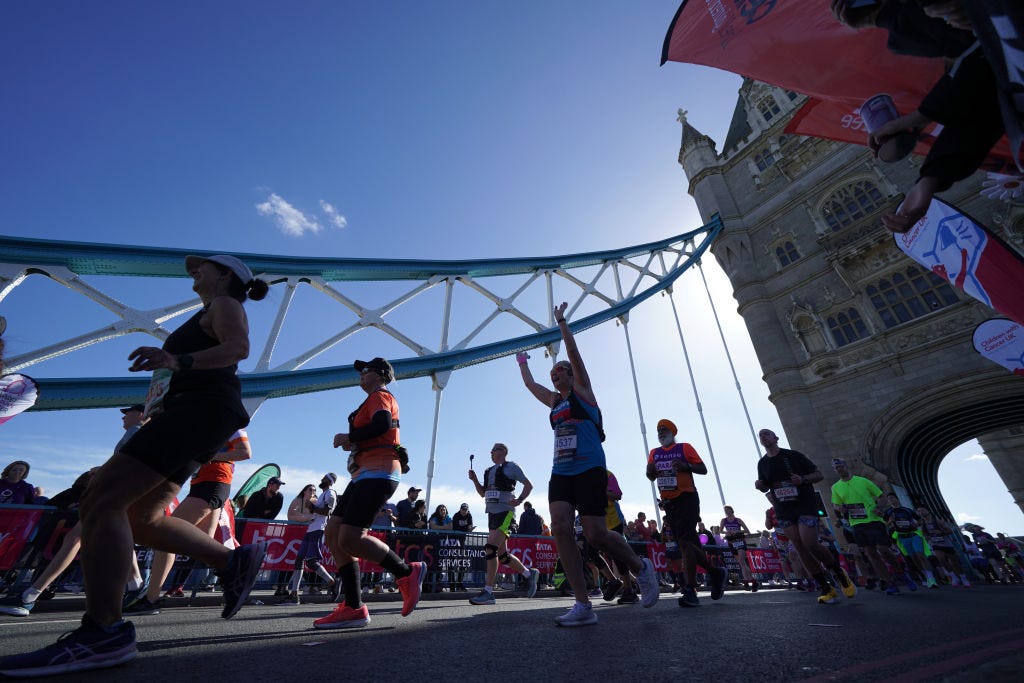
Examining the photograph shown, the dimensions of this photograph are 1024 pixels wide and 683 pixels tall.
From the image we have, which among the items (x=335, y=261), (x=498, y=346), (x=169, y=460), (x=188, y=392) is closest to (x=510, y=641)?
(x=169, y=460)

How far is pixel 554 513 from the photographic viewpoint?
3.20 metres

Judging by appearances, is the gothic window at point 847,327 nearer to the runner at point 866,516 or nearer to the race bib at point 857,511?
the runner at point 866,516

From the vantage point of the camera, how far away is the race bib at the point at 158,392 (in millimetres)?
1912

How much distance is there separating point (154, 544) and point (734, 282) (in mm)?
23733

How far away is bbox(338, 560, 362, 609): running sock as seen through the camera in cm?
304

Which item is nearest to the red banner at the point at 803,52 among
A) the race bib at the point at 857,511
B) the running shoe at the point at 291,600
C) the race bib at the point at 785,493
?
the race bib at the point at 785,493

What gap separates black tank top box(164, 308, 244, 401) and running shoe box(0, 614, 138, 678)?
0.85 meters

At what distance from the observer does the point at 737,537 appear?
11898 millimetres

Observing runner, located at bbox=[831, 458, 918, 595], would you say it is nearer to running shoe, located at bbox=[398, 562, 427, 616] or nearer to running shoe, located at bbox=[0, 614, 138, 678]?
running shoe, located at bbox=[398, 562, 427, 616]

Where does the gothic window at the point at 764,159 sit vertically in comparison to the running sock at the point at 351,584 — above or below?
above

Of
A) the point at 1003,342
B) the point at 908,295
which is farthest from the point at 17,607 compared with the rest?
the point at 908,295

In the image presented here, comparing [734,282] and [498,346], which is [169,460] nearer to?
[498,346]

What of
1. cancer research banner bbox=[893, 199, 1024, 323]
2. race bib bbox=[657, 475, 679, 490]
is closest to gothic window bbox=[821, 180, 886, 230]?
cancer research banner bbox=[893, 199, 1024, 323]

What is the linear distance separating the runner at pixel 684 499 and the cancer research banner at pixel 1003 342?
3841 millimetres
